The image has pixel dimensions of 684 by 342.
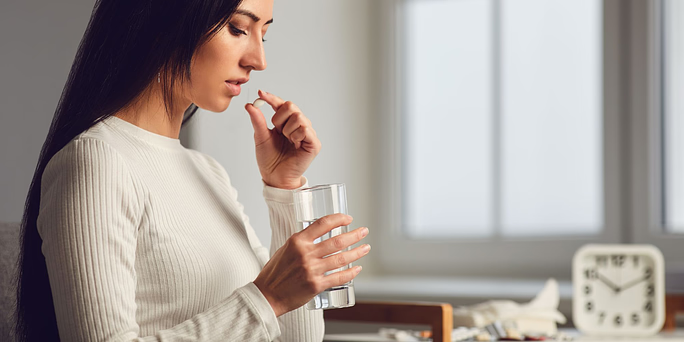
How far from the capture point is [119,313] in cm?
87

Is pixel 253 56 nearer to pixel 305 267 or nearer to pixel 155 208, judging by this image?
pixel 155 208

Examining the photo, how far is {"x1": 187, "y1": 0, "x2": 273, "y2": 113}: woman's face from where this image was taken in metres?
1.06

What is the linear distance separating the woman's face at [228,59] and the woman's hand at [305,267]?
12.2 inches

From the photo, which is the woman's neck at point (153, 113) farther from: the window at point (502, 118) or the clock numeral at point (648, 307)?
the window at point (502, 118)

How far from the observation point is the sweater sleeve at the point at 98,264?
33.8 inches

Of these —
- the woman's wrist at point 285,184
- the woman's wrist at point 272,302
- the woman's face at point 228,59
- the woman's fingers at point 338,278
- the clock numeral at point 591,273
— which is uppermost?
the woman's face at point 228,59

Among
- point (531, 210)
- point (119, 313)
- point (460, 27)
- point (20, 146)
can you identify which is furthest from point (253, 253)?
point (460, 27)

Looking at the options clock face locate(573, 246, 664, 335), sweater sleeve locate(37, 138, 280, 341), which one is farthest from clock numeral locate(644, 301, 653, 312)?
sweater sleeve locate(37, 138, 280, 341)

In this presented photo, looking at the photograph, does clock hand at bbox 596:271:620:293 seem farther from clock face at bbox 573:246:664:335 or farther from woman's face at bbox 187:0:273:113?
woman's face at bbox 187:0:273:113

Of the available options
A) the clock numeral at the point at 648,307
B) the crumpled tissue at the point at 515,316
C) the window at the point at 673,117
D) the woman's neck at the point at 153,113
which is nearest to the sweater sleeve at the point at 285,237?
the woman's neck at the point at 153,113

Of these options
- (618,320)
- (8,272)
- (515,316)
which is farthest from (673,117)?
(8,272)

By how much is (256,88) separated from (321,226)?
3.22 feet

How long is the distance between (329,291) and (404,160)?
2.08 metres

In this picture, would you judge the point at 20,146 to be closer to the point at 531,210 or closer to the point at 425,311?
the point at 425,311
